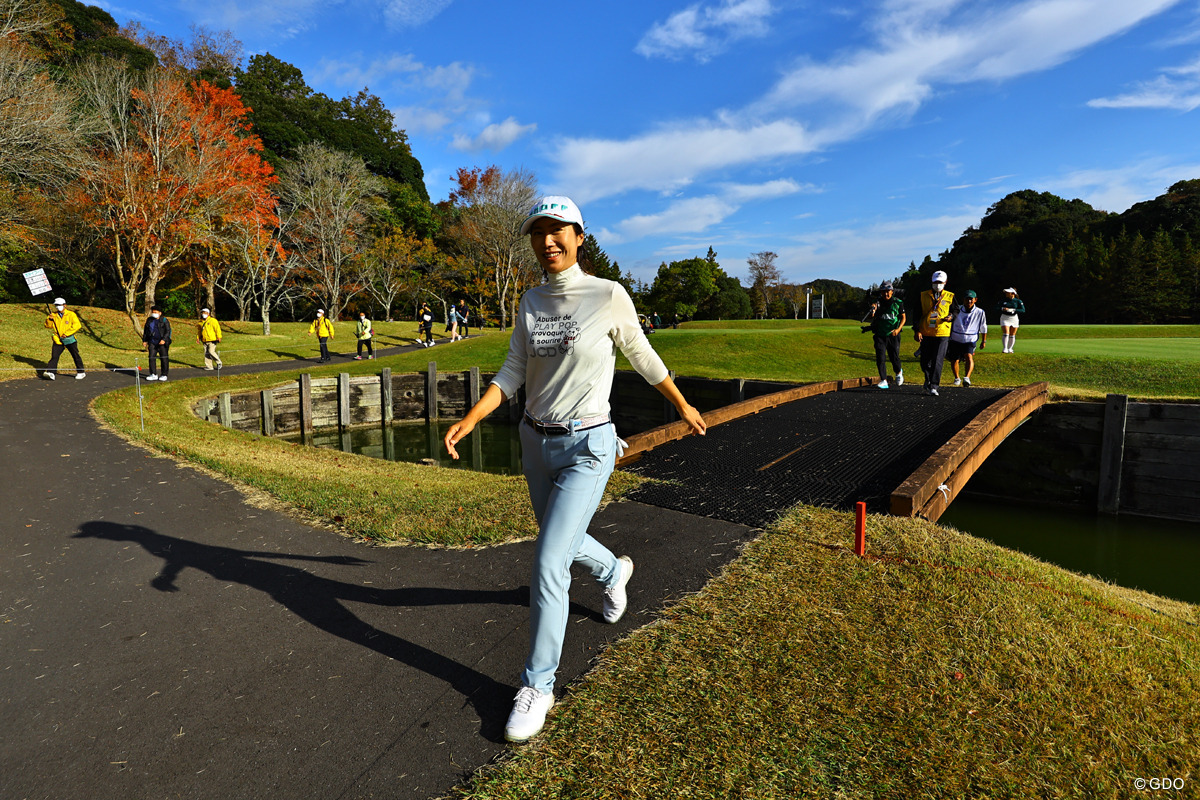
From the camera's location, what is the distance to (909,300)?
6894 cm

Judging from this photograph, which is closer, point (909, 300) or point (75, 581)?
point (75, 581)

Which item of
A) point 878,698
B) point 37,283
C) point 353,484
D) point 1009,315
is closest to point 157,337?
point 37,283

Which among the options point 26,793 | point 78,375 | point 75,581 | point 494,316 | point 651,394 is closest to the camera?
point 26,793

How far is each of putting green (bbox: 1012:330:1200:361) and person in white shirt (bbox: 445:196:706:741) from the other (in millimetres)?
19286

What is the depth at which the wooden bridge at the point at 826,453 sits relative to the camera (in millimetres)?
6020

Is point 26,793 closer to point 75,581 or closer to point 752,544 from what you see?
point 75,581

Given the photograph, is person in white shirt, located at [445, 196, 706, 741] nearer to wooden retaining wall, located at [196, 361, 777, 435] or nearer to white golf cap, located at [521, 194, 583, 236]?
white golf cap, located at [521, 194, 583, 236]

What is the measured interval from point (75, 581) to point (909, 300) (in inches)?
3031

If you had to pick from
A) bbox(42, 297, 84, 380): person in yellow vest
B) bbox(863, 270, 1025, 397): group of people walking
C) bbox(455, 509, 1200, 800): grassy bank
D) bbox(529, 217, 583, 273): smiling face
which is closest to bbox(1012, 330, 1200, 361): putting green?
bbox(863, 270, 1025, 397): group of people walking

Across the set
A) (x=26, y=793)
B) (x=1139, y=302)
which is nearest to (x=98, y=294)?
(x=26, y=793)

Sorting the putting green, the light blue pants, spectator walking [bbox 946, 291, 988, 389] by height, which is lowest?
the light blue pants

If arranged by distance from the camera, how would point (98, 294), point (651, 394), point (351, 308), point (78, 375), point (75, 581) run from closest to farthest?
1. point (75, 581)
2. point (78, 375)
3. point (651, 394)
4. point (98, 294)
5. point (351, 308)

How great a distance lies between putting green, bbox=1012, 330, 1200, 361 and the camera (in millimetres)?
16141

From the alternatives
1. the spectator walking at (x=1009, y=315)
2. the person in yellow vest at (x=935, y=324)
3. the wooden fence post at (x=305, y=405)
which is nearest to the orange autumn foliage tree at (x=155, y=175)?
the wooden fence post at (x=305, y=405)
